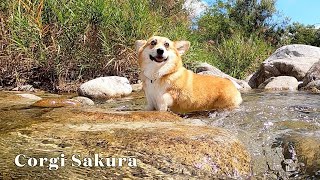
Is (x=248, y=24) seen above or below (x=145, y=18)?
above

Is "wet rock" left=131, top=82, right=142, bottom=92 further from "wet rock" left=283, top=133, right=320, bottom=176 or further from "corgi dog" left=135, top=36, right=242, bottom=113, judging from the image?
"wet rock" left=283, top=133, right=320, bottom=176

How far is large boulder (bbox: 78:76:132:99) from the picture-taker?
314 inches

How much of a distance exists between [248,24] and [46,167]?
2713 cm

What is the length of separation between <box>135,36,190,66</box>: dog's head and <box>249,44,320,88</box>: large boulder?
8454mm

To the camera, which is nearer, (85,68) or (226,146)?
(226,146)

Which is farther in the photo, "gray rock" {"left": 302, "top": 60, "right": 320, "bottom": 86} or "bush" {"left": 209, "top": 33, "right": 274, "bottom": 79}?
"bush" {"left": 209, "top": 33, "right": 274, "bottom": 79}

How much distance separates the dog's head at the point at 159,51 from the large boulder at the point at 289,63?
8.45 metres

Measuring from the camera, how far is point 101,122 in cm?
338

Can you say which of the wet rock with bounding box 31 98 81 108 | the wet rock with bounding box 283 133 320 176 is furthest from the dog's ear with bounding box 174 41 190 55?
the wet rock with bounding box 283 133 320 176

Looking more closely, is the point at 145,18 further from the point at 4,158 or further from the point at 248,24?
the point at 248,24

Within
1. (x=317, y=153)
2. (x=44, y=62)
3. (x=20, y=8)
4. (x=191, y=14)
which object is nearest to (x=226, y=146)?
(x=317, y=153)

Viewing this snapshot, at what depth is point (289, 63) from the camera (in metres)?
12.7

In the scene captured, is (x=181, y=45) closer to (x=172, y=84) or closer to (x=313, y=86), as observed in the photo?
(x=172, y=84)

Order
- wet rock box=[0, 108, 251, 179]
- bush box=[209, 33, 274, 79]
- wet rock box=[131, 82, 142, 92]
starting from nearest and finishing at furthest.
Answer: wet rock box=[0, 108, 251, 179], wet rock box=[131, 82, 142, 92], bush box=[209, 33, 274, 79]
